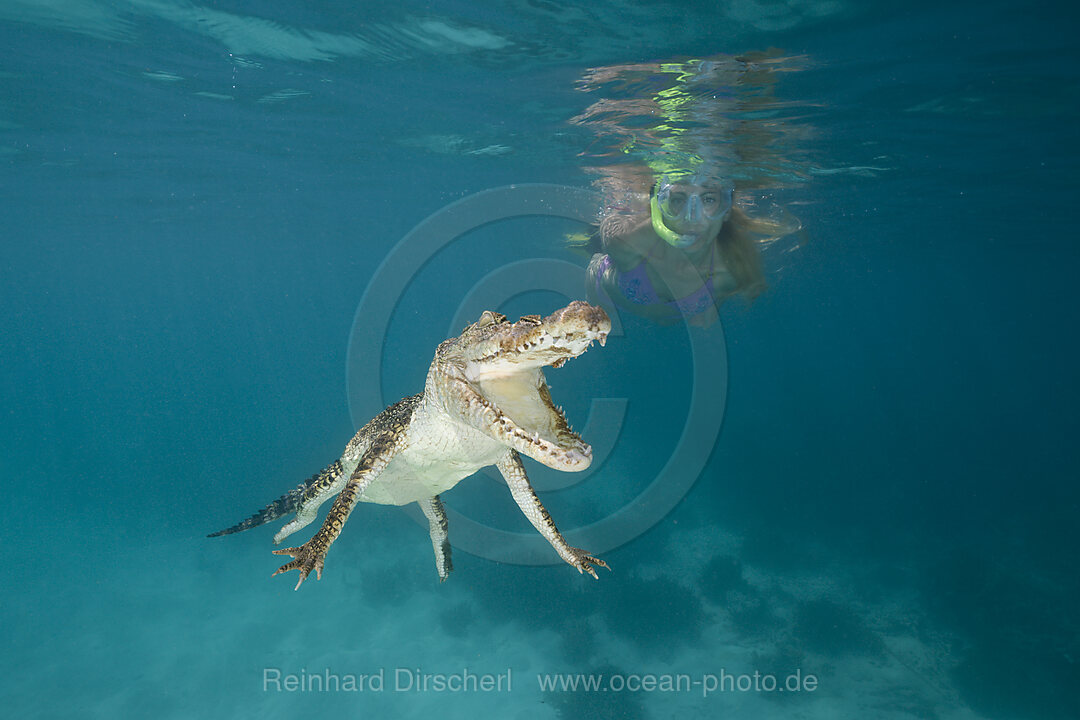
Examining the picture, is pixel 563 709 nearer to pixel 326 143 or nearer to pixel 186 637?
pixel 186 637

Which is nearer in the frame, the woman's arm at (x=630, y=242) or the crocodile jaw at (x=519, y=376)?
the crocodile jaw at (x=519, y=376)

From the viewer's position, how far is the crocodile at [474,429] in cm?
257

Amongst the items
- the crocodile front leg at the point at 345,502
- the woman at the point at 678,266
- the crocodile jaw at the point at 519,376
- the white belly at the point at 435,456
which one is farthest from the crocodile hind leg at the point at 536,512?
the woman at the point at 678,266

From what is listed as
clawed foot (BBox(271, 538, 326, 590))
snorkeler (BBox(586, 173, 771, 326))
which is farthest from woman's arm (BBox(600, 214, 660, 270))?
clawed foot (BBox(271, 538, 326, 590))

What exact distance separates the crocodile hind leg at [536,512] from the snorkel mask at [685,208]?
8.05m

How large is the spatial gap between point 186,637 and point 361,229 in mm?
26073

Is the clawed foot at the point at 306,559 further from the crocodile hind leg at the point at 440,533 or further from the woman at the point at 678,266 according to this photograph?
the woman at the point at 678,266

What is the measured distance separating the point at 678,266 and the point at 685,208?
2.47m

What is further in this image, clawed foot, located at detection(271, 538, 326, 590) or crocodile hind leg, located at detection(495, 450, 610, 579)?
crocodile hind leg, located at detection(495, 450, 610, 579)

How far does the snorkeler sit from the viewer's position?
35.6 ft

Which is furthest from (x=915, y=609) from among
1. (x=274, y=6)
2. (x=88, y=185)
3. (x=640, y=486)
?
(x=88, y=185)

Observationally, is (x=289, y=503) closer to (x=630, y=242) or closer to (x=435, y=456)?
(x=435, y=456)

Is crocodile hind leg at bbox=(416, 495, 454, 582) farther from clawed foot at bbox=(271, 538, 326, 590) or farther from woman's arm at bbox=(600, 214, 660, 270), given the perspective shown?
woman's arm at bbox=(600, 214, 660, 270)

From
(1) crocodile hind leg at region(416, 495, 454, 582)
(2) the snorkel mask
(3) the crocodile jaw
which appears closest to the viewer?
(3) the crocodile jaw
